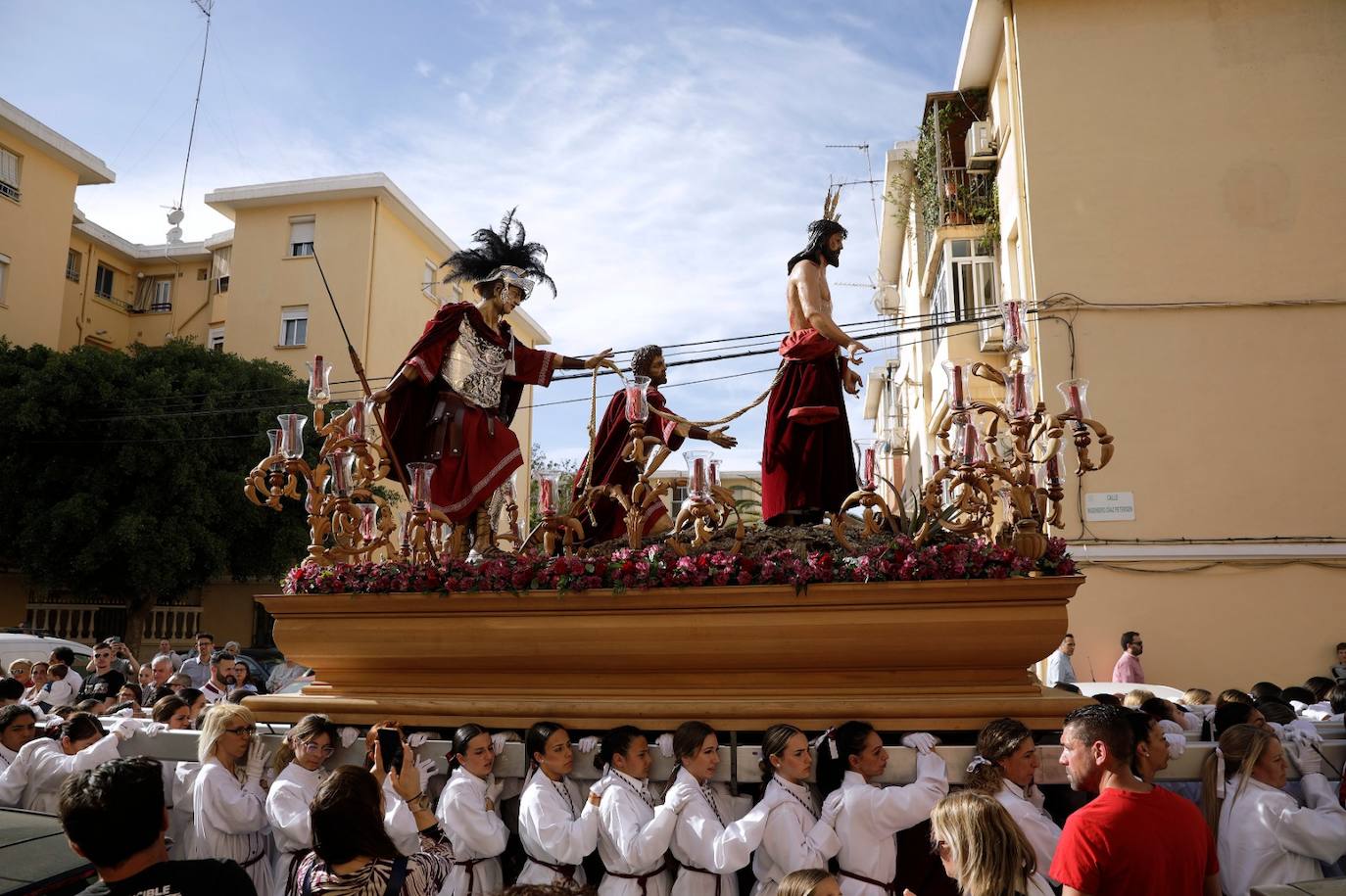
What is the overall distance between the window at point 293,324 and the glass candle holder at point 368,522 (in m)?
19.4

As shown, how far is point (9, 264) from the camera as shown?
22359 millimetres

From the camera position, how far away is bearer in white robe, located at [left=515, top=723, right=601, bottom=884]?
181 inches

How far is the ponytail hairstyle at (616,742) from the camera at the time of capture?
4.77 meters

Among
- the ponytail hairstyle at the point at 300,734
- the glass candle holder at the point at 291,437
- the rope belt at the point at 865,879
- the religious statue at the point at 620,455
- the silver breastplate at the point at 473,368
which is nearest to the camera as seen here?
the rope belt at the point at 865,879

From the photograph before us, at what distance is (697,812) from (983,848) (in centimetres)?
175

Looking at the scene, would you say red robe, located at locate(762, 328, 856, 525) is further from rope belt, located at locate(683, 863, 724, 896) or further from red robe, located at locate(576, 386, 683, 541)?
rope belt, located at locate(683, 863, 724, 896)

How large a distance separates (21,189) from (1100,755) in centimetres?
2532

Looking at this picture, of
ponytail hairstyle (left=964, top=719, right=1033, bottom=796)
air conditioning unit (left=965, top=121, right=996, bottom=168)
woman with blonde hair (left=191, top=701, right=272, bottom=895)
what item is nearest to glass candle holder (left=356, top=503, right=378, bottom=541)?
woman with blonde hair (left=191, top=701, right=272, bottom=895)

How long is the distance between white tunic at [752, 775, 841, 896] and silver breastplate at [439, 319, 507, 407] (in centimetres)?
311

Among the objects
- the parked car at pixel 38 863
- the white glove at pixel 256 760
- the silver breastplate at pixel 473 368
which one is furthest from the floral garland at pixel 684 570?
the parked car at pixel 38 863

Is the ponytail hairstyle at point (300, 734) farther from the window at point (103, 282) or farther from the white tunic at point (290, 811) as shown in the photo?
the window at point (103, 282)

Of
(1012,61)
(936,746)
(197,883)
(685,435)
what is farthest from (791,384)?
(1012,61)

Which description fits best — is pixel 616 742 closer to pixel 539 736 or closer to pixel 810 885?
pixel 539 736

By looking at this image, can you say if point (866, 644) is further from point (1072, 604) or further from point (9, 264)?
point (9, 264)
